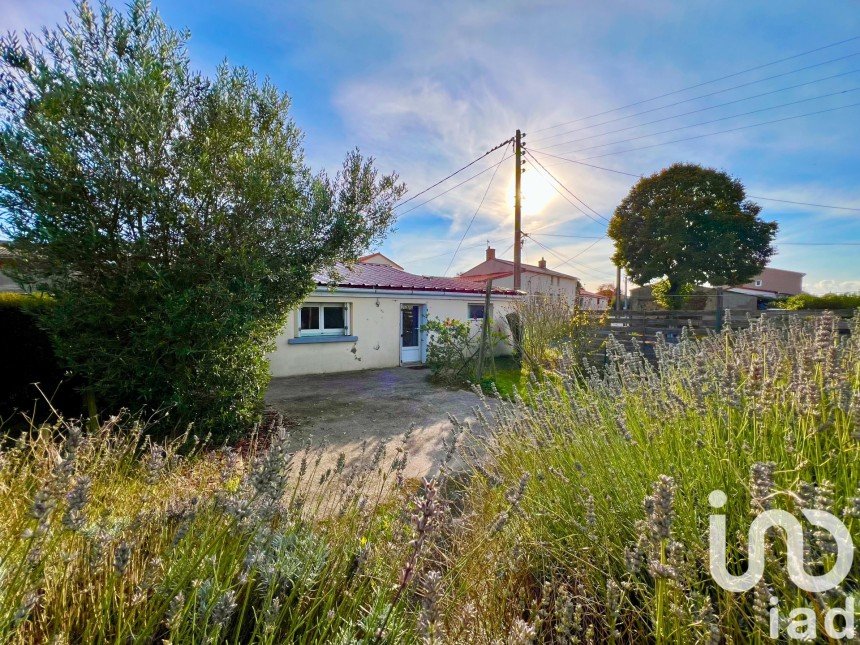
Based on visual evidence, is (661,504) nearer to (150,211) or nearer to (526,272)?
(150,211)

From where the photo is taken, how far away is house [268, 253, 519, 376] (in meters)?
10.3

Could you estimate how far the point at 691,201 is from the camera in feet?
77.3

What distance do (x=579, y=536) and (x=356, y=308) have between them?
10.1m

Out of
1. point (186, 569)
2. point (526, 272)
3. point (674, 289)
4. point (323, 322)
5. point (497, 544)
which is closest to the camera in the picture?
point (186, 569)

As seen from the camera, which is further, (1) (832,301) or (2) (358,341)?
(1) (832,301)

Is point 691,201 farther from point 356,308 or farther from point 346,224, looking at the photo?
point 346,224

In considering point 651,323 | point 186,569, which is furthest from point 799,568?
point 651,323

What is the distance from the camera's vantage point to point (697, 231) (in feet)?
76.2

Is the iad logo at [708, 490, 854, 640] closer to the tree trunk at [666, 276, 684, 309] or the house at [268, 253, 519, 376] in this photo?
the house at [268, 253, 519, 376]

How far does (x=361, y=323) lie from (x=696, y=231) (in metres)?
23.1

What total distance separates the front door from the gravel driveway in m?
2.05

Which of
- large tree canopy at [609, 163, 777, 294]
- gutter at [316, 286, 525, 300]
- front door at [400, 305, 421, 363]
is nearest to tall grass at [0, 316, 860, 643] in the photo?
gutter at [316, 286, 525, 300]

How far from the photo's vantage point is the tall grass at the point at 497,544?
1.15m

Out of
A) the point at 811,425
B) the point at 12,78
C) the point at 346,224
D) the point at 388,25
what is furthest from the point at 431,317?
the point at 811,425
